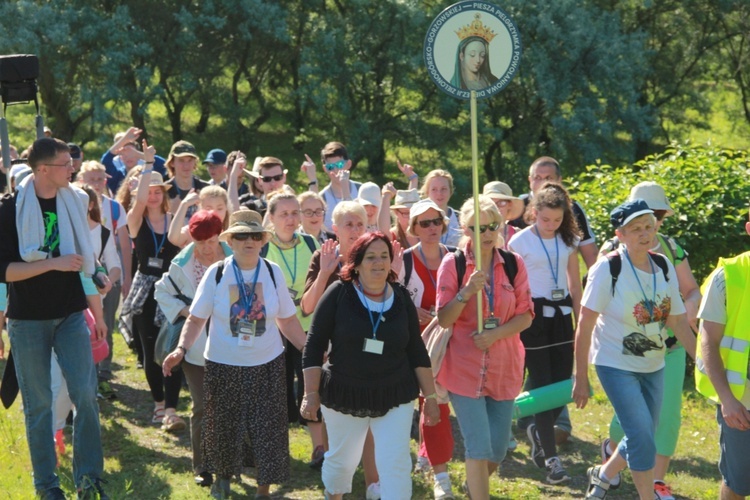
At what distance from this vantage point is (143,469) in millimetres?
7629

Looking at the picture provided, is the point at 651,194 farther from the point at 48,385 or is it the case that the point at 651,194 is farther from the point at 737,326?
the point at 48,385

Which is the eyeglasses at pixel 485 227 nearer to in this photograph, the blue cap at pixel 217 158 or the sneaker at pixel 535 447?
the sneaker at pixel 535 447

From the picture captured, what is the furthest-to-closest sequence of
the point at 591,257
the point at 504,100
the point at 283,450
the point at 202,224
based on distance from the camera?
the point at 504,100, the point at 591,257, the point at 202,224, the point at 283,450

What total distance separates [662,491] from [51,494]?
393 centimetres

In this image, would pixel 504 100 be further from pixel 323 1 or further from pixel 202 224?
pixel 202 224

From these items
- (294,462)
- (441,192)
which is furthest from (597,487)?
(441,192)

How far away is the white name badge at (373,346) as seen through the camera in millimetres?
5891

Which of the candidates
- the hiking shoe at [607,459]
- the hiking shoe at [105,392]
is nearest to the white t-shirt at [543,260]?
the hiking shoe at [607,459]

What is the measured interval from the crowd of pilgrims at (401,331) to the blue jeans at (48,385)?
0.53 meters

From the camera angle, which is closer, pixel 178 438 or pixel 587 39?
pixel 178 438

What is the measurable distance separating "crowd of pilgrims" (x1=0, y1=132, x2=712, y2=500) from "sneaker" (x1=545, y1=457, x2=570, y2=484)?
0.02 metres

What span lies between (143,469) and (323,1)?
1452 cm

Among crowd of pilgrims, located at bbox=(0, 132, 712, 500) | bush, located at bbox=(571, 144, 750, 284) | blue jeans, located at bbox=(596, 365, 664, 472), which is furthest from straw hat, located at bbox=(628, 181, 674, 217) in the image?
bush, located at bbox=(571, 144, 750, 284)

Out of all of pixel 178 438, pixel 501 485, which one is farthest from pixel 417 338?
pixel 178 438
